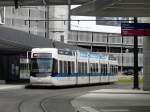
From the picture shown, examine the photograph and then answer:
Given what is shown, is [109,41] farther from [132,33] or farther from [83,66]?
[132,33]

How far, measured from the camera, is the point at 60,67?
45.9 meters

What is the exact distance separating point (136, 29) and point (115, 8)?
8.81m

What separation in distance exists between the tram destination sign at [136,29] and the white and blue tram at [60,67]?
965cm

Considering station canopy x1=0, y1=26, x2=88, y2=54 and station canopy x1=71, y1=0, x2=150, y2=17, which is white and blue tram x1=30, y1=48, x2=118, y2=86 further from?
station canopy x1=71, y1=0, x2=150, y2=17

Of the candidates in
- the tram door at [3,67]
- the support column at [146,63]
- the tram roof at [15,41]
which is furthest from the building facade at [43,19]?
the support column at [146,63]

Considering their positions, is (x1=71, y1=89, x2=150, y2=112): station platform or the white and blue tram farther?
the white and blue tram

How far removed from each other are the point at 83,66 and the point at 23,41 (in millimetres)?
10216

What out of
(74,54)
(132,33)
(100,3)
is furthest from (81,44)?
(100,3)

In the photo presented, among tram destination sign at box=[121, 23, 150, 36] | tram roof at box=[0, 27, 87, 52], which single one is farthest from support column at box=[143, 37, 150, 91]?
tram roof at box=[0, 27, 87, 52]

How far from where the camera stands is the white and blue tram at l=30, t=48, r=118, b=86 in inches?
1789

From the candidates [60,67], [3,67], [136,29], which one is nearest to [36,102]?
[136,29]

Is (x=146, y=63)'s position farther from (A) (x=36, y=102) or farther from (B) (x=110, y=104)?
(B) (x=110, y=104)

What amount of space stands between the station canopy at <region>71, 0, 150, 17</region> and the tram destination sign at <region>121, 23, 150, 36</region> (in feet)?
13.5

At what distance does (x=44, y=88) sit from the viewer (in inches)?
1911
